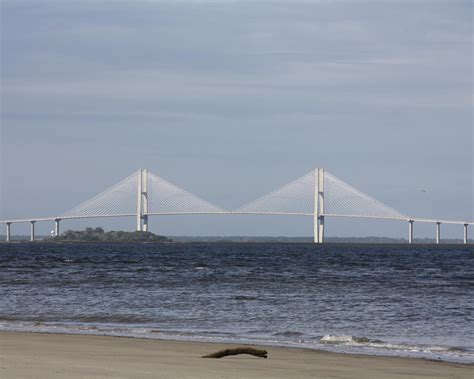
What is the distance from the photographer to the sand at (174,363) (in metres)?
8.94

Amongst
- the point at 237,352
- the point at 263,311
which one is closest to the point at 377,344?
the point at 237,352

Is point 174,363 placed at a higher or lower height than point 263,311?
higher

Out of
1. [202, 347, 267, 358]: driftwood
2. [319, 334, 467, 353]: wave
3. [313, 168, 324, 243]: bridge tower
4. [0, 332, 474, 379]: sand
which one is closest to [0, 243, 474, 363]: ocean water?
[319, 334, 467, 353]: wave

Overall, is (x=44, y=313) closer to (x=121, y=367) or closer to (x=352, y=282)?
(x=121, y=367)

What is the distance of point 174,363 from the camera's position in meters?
9.99

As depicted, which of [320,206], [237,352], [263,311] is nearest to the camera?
[237,352]

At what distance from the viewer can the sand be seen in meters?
8.94

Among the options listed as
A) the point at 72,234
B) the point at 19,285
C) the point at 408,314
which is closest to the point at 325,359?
the point at 408,314

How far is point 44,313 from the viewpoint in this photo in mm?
18344

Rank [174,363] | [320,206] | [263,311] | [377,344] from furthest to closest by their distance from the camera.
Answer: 1. [320,206]
2. [263,311]
3. [377,344]
4. [174,363]

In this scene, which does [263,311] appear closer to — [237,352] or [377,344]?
[377,344]

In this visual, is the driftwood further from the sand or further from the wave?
the wave

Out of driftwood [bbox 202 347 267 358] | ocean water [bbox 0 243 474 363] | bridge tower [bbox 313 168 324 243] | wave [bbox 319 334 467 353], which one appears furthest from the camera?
bridge tower [bbox 313 168 324 243]

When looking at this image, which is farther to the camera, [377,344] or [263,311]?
[263,311]
